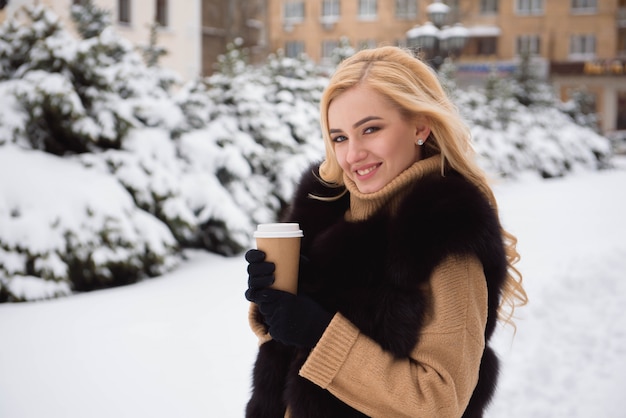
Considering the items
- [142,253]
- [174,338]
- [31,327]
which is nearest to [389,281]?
[174,338]

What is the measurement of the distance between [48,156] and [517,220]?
7428 mm

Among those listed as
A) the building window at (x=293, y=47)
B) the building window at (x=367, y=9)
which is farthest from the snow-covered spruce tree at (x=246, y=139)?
the building window at (x=293, y=47)

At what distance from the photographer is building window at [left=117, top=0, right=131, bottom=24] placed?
926 inches

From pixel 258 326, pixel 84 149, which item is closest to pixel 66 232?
pixel 84 149

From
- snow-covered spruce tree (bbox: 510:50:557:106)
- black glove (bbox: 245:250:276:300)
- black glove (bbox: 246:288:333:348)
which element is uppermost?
snow-covered spruce tree (bbox: 510:50:557:106)

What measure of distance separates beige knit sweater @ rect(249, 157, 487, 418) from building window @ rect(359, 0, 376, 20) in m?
44.9

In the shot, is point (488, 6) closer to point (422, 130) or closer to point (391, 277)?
point (422, 130)

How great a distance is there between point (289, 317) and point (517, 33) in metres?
45.1

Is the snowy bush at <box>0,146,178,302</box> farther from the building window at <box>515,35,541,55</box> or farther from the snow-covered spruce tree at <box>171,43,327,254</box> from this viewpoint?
the building window at <box>515,35,541,55</box>

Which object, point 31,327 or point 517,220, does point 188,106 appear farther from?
point 517,220

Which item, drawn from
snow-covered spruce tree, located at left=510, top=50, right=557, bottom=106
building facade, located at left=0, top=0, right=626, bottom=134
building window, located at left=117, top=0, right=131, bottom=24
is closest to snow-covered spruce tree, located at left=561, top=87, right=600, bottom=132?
snow-covered spruce tree, located at left=510, top=50, right=557, bottom=106

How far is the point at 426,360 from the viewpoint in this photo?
1.50 m

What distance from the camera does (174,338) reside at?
4.29m

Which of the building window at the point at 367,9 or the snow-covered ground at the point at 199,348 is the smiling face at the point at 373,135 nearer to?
the snow-covered ground at the point at 199,348
